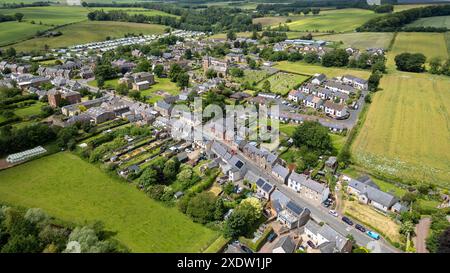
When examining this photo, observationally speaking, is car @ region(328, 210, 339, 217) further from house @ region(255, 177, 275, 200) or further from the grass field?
the grass field

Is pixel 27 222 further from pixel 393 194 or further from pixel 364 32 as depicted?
pixel 364 32

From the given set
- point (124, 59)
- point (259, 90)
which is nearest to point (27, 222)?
point (259, 90)

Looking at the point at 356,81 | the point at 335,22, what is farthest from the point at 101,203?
the point at 335,22

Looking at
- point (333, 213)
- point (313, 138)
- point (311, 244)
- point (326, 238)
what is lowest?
point (311, 244)

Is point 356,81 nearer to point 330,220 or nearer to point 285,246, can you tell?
point 330,220

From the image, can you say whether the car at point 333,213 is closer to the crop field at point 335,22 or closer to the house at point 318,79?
the house at point 318,79

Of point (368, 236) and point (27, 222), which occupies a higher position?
point (27, 222)

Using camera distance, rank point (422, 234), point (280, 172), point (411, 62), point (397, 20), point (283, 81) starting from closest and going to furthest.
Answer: point (422, 234)
point (280, 172)
point (283, 81)
point (411, 62)
point (397, 20)
